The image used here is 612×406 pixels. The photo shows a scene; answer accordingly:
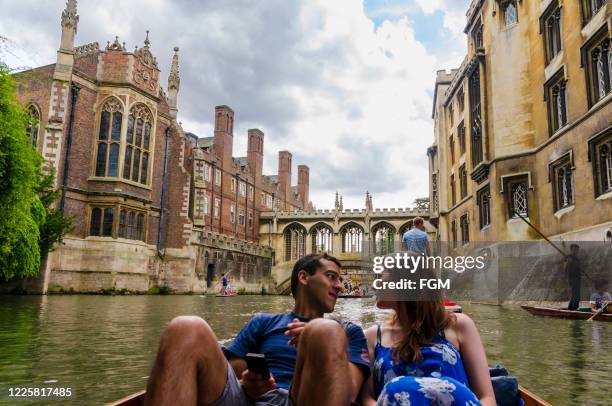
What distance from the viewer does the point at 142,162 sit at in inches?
1068

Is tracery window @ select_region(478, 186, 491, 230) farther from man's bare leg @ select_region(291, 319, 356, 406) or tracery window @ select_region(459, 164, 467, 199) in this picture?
man's bare leg @ select_region(291, 319, 356, 406)

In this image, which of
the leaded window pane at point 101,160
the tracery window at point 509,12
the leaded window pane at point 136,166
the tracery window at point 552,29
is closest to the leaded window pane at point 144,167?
the leaded window pane at point 136,166

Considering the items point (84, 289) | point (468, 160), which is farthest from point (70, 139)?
point (468, 160)

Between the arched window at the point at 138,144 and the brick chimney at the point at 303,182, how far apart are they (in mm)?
39306

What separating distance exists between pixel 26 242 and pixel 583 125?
18.2m

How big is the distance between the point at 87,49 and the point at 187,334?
29.0 meters

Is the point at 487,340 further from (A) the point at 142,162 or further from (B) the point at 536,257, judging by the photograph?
(A) the point at 142,162

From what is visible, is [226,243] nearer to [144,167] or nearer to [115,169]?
[144,167]

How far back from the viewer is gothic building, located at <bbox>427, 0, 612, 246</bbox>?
13430 millimetres

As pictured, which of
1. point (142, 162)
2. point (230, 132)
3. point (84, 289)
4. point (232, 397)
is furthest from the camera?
point (230, 132)

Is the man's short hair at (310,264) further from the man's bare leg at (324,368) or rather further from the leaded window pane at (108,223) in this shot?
the leaded window pane at (108,223)

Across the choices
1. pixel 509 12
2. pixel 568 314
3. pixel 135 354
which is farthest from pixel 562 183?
pixel 135 354

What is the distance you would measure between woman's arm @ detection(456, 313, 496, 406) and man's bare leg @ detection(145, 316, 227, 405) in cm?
119

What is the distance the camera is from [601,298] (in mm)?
11773
